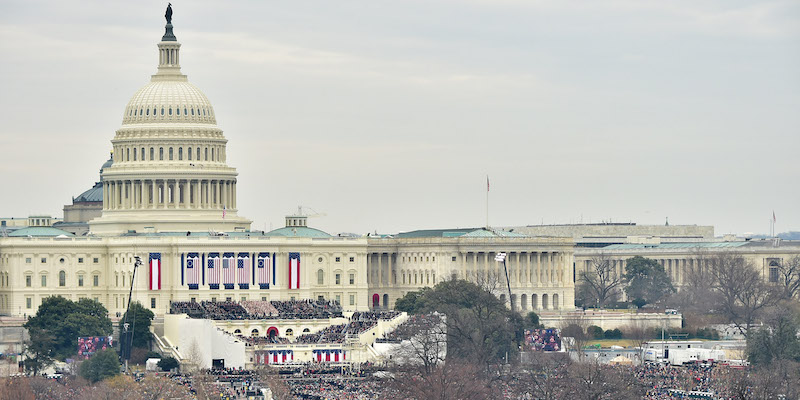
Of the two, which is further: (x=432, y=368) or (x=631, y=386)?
(x=432, y=368)

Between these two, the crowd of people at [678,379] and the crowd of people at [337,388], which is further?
the crowd of people at [337,388]

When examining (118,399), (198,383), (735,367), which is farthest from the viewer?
(735,367)

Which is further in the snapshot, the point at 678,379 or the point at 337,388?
the point at 337,388

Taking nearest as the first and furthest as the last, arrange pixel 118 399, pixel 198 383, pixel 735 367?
pixel 118 399, pixel 198 383, pixel 735 367

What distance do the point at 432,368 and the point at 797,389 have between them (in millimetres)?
29666

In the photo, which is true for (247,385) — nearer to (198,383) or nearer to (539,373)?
(198,383)

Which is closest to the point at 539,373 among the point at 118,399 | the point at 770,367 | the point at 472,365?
the point at 472,365

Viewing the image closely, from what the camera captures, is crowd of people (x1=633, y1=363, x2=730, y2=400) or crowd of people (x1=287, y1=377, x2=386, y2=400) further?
crowd of people (x1=287, y1=377, x2=386, y2=400)

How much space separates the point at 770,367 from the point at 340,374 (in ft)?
107

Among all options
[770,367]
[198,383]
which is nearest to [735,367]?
[770,367]

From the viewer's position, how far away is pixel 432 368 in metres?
191

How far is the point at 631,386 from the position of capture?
573 ft

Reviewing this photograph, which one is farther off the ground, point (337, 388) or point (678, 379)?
point (678, 379)

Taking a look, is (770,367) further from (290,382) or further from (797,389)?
(290,382)
